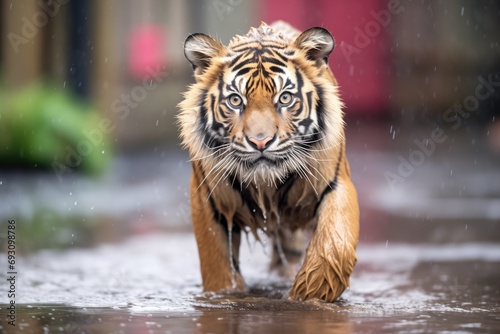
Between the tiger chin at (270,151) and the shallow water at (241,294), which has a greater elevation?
the tiger chin at (270,151)

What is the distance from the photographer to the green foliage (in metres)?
13.3

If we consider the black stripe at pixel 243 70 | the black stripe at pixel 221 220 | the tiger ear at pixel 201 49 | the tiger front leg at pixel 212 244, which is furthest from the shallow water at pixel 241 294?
the tiger ear at pixel 201 49

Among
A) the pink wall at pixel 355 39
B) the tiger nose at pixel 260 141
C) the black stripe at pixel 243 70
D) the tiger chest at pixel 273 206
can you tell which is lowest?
the tiger chest at pixel 273 206

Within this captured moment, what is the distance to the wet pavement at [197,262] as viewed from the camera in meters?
5.07

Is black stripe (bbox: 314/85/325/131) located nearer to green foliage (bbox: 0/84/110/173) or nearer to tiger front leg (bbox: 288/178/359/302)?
tiger front leg (bbox: 288/178/359/302)

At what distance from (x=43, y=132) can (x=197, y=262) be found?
580cm

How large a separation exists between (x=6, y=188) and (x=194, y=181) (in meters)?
6.55

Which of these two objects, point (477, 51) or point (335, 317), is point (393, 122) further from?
point (335, 317)

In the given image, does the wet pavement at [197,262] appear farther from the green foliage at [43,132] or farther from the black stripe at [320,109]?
the black stripe at [320,109]

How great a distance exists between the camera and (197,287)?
6746 mm

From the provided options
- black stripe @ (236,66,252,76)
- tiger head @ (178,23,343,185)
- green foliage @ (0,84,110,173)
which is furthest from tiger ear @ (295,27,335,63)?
green foliage @ (0,84,110,173)

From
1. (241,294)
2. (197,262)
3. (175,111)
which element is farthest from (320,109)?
(175,111)

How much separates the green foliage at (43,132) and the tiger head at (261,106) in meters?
7.77

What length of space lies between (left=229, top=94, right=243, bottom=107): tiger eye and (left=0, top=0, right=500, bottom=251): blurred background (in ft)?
11.5
